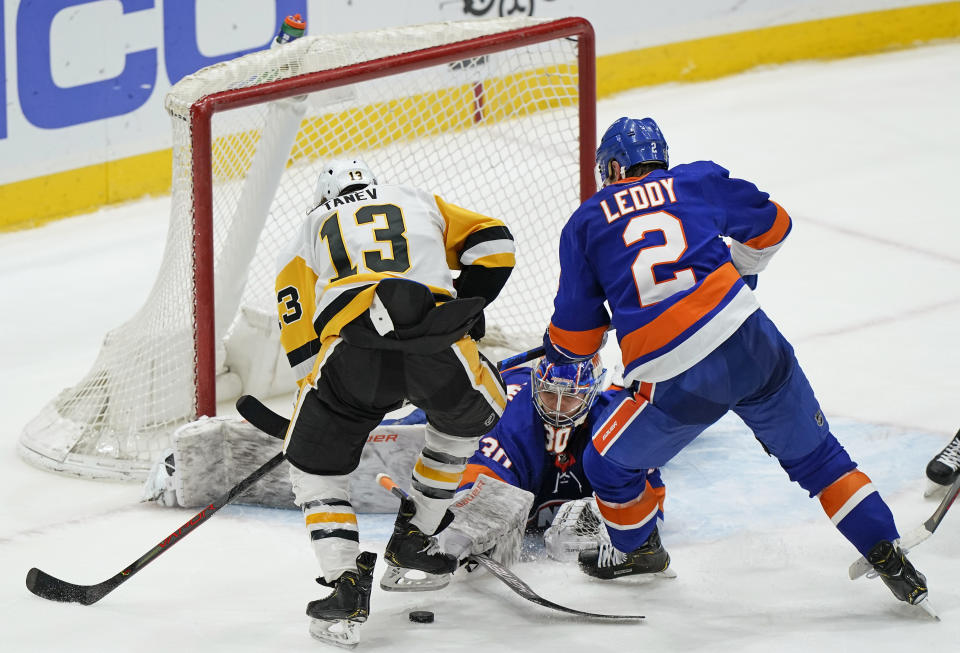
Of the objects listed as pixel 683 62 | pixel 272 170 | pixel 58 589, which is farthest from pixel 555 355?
pixel 683 62

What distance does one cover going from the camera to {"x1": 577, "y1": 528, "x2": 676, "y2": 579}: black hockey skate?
322 cm

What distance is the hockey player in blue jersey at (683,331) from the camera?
2.86m

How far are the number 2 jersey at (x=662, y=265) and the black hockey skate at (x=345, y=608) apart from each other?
685 mm

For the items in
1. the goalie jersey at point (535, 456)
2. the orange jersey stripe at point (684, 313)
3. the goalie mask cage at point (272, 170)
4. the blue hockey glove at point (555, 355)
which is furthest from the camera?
the goalie mask cage at point (272, 170)

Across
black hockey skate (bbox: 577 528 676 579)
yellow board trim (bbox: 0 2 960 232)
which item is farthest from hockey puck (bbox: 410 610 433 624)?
yellow board trim (bbox: 0 2 960 232)

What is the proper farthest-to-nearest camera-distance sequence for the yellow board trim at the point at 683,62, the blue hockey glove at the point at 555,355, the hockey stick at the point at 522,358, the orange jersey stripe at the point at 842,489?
1. the yellow board trim at the point at 683,62
2. the hockey stick at the point at 522,358
3. the blue hockey glove at the point at 555,355
4. the orange jersey stripe at the point at 842,489

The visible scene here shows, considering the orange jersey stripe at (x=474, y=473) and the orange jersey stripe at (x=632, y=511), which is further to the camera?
the orange jersey stripe at (x=474, y=473)

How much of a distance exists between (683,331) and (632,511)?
1.69 ft

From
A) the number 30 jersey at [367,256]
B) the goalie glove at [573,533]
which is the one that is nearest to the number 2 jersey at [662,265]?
the number 30 jersey at [367,256]

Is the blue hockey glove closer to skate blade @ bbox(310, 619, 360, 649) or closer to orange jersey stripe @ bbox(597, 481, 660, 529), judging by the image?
orange jersey stripe @ bbox(597, 481, 660, 529)

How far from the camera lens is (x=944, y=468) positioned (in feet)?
11.6

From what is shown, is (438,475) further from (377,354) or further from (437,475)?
(377,354)

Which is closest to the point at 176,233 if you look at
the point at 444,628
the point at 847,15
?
the point at 444,628

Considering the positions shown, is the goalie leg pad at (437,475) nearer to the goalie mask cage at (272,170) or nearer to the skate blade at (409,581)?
the skate blade at (409,581)
